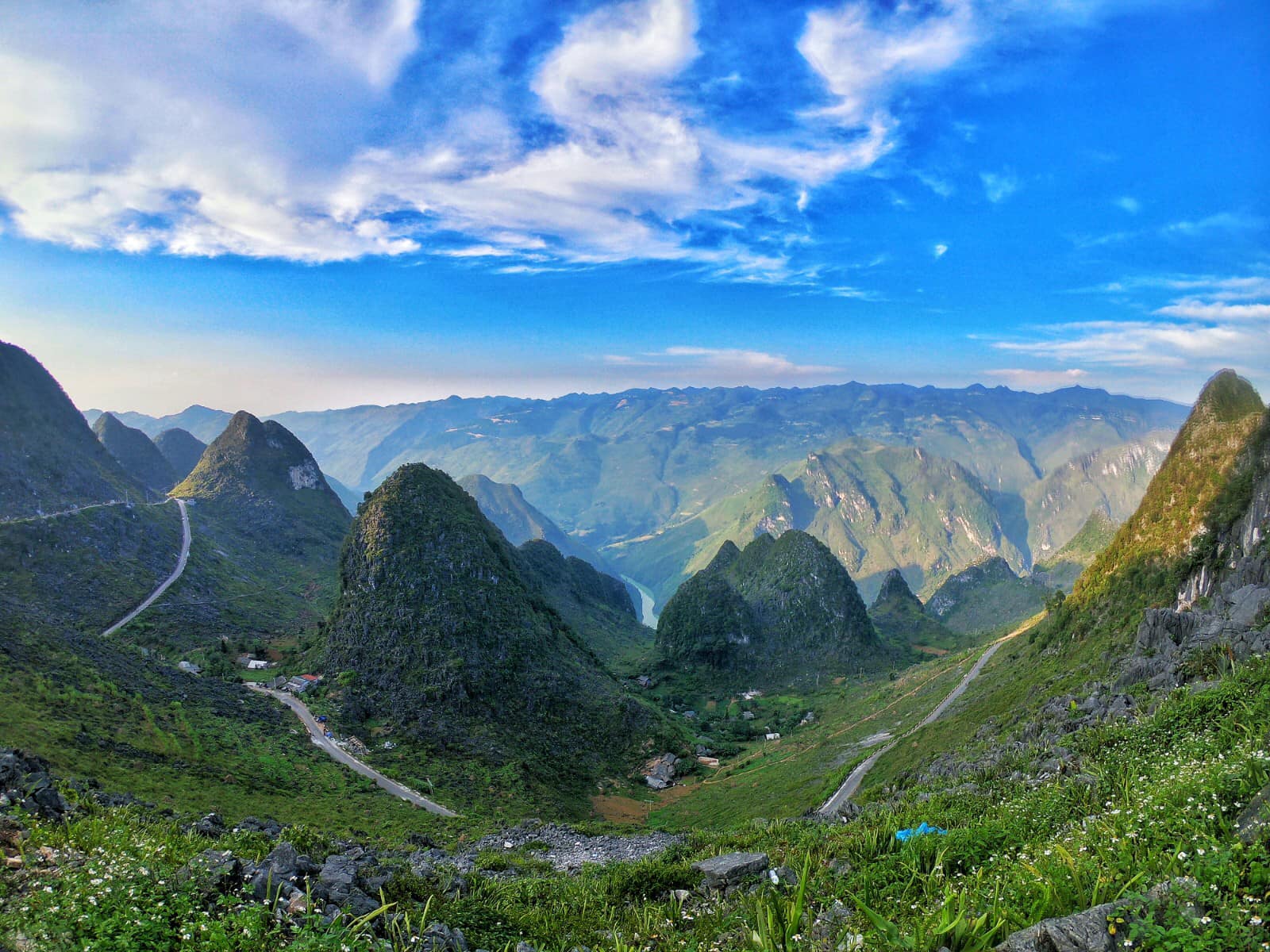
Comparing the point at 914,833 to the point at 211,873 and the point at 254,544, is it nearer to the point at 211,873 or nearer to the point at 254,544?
the point at 211,873

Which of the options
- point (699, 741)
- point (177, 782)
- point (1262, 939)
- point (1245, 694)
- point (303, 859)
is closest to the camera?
point (1262, 939)

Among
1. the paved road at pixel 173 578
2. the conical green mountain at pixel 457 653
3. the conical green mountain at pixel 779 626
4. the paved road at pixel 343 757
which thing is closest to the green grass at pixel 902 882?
the paved road at pixel 343 757

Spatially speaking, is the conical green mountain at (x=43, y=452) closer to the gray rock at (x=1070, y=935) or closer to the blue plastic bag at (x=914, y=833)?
the blue plastic bag at (x=914, y=833)

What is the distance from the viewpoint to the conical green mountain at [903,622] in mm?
139750

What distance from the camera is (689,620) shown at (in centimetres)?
12431

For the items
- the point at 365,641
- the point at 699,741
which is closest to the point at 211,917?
the point at 365,641

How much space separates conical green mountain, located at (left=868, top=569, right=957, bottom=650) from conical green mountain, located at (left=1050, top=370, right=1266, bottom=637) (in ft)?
316

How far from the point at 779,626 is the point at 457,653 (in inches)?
3252

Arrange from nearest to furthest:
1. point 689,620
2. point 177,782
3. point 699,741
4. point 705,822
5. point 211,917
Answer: point 211,917, point 177,782, point 705,822, point 699,741, point 689,620

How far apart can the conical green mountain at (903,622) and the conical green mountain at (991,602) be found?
1214 centimetres

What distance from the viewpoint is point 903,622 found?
157875 millimetres

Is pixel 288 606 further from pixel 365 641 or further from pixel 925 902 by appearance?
pixel 925 902

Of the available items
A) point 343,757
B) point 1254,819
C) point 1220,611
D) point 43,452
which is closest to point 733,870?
point 1254,819

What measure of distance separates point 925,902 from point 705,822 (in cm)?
4580
